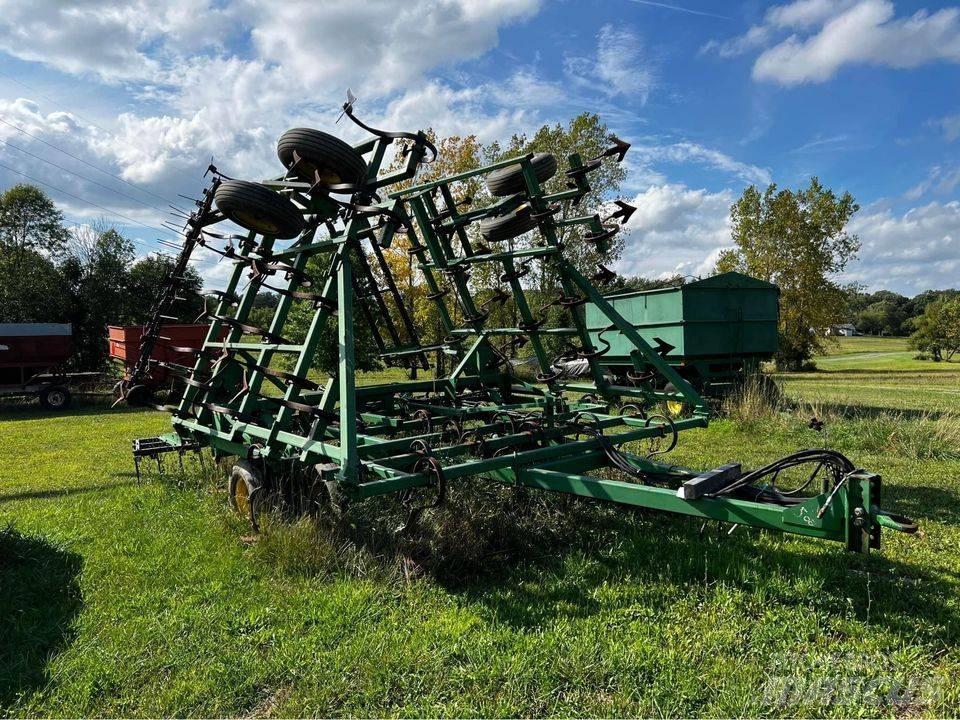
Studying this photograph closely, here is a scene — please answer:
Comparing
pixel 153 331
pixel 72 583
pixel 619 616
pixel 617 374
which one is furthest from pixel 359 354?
pixel 619 616

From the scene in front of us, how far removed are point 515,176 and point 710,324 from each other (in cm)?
693

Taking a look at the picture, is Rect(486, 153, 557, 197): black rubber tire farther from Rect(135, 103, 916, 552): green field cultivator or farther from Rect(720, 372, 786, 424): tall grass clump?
Rect(720, 372, 786, 424): tall grass clump

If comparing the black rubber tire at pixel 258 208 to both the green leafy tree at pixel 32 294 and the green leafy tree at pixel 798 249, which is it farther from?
the green leafy tree at pixel 798 249

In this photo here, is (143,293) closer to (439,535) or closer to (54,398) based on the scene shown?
(54,398)

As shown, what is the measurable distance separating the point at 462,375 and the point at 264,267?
101 inches

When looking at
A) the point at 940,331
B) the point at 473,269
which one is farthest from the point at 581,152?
the point at 940,331

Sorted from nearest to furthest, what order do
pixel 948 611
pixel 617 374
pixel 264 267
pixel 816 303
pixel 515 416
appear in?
pixel 948 611
pixel 264 267
pixel 515 416
pixel 617 374
pixel 816 303

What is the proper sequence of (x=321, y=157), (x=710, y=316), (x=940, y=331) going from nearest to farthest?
A: (x=321, y=157) < (x=710, y=316) < (x=940, y=331)

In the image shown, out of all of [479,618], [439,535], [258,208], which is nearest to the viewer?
[479,618]

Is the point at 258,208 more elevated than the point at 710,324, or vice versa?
the point at 258,208

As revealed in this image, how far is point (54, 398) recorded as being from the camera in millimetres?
14875

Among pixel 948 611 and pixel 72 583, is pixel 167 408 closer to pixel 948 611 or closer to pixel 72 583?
pixel 72 583

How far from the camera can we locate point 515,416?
5633mm

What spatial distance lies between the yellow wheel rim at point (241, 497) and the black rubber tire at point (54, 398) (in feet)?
42.1
